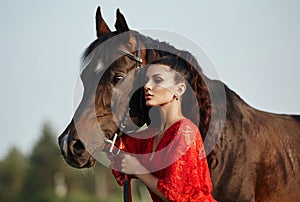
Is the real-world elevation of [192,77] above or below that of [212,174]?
above

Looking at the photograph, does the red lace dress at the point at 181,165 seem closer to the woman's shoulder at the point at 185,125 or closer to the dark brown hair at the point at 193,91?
the woman's shoulder at the point at 185,125

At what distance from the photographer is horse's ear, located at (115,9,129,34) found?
4816 millimetres

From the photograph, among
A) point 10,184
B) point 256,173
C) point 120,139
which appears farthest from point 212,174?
point 10,184

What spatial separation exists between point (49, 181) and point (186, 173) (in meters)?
47.3

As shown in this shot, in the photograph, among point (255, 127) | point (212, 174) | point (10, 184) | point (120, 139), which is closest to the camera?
point (120, 139)

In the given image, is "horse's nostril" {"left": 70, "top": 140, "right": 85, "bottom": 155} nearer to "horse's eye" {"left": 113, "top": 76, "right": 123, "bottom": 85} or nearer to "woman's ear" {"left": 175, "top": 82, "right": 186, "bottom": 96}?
"horse's eye" {"left": 113, "top": 76, "right": 123, "bottom": 85}

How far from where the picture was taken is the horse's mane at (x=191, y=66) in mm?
4562

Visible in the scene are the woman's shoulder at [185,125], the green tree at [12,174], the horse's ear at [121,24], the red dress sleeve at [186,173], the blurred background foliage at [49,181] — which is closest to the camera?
the red dress sleeve at [186,173]

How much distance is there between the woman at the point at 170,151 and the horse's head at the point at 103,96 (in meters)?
0.21

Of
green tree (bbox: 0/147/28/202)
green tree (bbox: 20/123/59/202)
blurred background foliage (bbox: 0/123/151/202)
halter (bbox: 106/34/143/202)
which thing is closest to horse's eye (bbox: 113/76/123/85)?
halter (bbox: 106/34/143/202)

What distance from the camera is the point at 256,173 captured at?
17.3 ft

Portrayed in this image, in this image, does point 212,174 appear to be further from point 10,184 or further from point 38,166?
point 10,184

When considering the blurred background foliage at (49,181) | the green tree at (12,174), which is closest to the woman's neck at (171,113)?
the blurred background foliage at (49,181)

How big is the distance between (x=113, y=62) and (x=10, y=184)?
187ft
